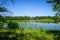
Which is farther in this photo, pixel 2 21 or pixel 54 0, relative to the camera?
pixel 54 0

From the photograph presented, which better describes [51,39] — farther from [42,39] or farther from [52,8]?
[52,8]

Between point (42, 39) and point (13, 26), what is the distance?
520 cm

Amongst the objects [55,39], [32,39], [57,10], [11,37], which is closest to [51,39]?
[55,39]

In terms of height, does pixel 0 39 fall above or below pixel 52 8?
below

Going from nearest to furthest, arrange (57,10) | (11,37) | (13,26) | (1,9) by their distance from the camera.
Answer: (1,9) → (11,37) → (13,26) → (57,10)

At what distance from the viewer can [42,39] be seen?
10.9 m

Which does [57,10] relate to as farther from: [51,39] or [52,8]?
[51,39]

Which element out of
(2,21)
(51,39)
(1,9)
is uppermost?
(1,9)

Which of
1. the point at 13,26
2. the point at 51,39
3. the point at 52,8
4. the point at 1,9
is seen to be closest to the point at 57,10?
the point at 52,8

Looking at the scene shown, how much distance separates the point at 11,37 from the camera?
1049 cm

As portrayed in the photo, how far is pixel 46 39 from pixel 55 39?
1.99 ft

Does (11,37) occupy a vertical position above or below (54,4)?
below

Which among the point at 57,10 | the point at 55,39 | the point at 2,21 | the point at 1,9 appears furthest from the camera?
the point at 57,10

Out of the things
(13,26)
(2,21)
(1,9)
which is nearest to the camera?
(1,9)
